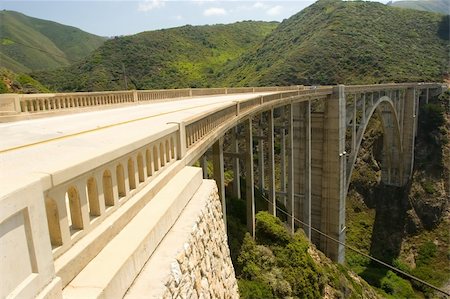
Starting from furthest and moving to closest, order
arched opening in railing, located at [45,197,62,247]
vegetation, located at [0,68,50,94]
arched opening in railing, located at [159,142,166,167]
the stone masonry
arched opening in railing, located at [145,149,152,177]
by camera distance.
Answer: vegetation, located at [0,68,50,94], arched opening in railing, located at [159,142,166,167], arched opening in railing, located at [145,149,152,177], the stone masonry, arched opening in railing, located at [45,197,62,247]

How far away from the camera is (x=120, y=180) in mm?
4734

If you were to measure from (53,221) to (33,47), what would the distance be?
16772cm

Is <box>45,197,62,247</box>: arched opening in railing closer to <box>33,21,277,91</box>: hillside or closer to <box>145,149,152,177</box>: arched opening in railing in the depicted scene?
<box>145,149,152,177</box>: arched opening in railing

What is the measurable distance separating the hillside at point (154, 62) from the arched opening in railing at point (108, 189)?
75.2 metres

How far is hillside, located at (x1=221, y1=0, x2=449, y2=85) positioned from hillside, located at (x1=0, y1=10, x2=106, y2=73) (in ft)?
224

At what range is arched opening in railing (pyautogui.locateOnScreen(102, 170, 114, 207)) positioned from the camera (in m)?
4.32

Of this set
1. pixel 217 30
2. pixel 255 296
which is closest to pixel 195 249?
pixel 255 296

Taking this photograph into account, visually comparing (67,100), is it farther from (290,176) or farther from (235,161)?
(290,176)

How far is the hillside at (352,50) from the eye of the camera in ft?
221

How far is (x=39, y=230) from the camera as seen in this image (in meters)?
2.83

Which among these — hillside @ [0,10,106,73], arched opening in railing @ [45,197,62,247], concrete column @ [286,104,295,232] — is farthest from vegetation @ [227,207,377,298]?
hillside @ [0,10,106,73]

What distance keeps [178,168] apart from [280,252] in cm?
1253

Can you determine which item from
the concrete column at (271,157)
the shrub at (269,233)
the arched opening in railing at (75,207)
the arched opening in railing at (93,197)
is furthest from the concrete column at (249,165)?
the arched opening in railing at (75,207)

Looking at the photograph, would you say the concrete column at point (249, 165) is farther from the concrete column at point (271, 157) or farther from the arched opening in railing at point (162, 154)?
the arched opening in railing at point (162, 154)
